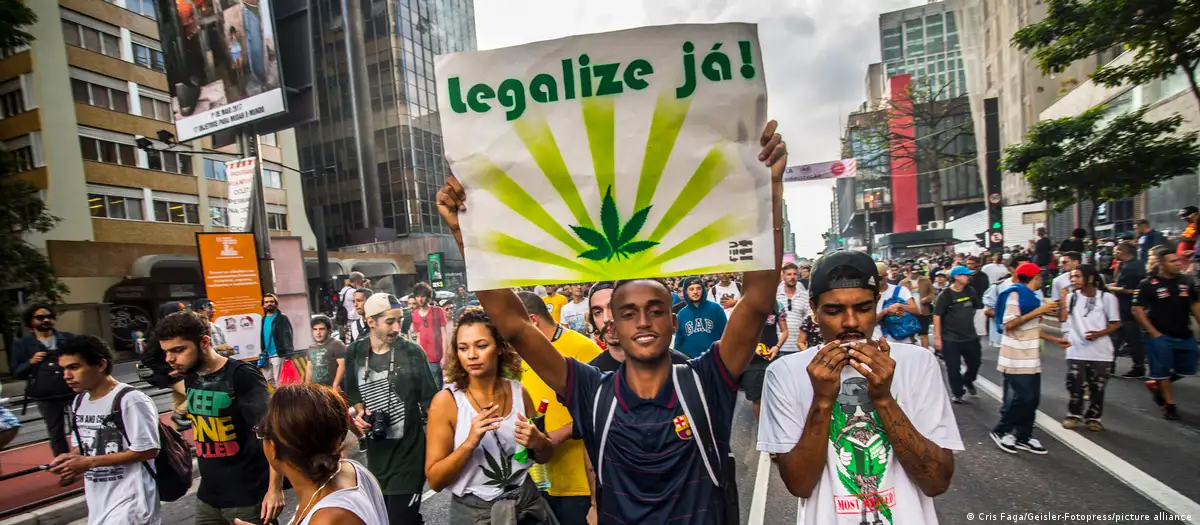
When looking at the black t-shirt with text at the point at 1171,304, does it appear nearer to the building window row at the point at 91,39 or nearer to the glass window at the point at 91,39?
the building window row at the point at 91,39

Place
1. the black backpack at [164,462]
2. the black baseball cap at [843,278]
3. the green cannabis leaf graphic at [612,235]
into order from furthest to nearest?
the black backpack at [164,462] < the green cannabis leaf graphic at [612,235] < the black baseball cap at [843,278]

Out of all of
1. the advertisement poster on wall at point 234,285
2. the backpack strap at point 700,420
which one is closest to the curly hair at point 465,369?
the backpack strap at point 700,420

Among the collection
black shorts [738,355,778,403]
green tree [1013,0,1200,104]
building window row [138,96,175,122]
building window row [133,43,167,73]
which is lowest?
black shorts [738,355,778,403]

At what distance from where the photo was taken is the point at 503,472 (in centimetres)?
273

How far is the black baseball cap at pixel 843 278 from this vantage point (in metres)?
1.92

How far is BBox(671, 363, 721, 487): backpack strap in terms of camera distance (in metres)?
2.12

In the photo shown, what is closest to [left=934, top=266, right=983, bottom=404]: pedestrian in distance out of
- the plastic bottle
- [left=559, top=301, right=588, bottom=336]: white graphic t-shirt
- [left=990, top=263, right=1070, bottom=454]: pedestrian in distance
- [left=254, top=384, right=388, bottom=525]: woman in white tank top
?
[left=990, top=263, right=1070, bottom=454]: pedestrian in distance

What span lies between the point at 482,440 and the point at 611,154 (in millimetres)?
1565

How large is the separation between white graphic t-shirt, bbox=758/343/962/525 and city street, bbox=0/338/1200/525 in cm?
287

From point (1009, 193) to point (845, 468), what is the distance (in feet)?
146

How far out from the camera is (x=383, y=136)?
152 feet

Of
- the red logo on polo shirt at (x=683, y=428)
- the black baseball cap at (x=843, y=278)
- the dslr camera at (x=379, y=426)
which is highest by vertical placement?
the black baseball cap at (x=843, y=278)

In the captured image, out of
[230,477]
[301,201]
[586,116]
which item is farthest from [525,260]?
[301,201]

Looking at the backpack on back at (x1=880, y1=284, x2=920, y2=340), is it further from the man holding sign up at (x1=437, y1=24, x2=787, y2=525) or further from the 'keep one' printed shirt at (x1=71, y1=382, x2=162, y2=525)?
the 'keep one' printed shirt at (x1=71, y1=382, x2=162, y2=525)
